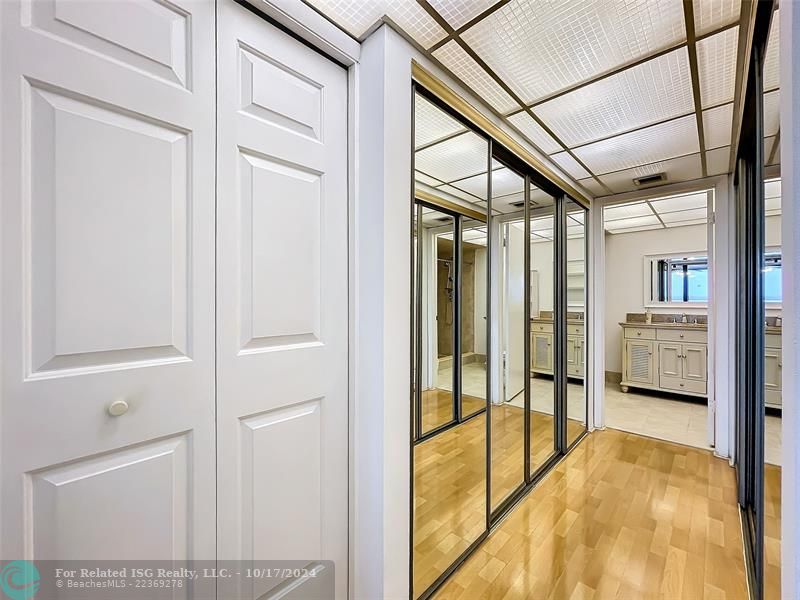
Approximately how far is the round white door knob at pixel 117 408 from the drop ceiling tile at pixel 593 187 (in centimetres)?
333

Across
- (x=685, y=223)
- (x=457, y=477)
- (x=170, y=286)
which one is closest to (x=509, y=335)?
(x=457, y=477)

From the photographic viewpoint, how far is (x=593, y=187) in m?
3.15

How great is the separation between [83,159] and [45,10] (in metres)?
0.32

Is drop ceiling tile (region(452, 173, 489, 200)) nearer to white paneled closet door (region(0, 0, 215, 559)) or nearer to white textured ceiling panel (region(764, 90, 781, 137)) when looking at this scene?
white textured ceiling panel (region(764, 90, 781, 137))

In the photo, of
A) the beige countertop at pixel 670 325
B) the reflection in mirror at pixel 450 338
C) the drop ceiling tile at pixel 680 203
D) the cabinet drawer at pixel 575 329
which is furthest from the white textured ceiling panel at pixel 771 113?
the beige countertop at pixel 670 325

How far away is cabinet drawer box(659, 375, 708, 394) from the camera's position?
13.9 ft

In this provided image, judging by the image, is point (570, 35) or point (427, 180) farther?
point (427, 180)

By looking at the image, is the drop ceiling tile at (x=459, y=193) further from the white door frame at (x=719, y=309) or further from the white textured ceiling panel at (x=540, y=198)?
the white door frame at (x=719, y=309)

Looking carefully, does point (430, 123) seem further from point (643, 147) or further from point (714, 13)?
point (643, 147)

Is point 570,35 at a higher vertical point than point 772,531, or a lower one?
higher

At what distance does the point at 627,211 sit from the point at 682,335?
69.7 inches

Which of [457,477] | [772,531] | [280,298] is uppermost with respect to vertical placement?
[280,298]

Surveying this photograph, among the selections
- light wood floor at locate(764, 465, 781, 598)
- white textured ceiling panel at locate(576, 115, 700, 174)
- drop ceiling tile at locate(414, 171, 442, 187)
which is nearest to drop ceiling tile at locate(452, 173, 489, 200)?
drop ceiling tile at locate(414, 171, 442, 187)

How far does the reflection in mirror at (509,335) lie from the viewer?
91.3 inches
